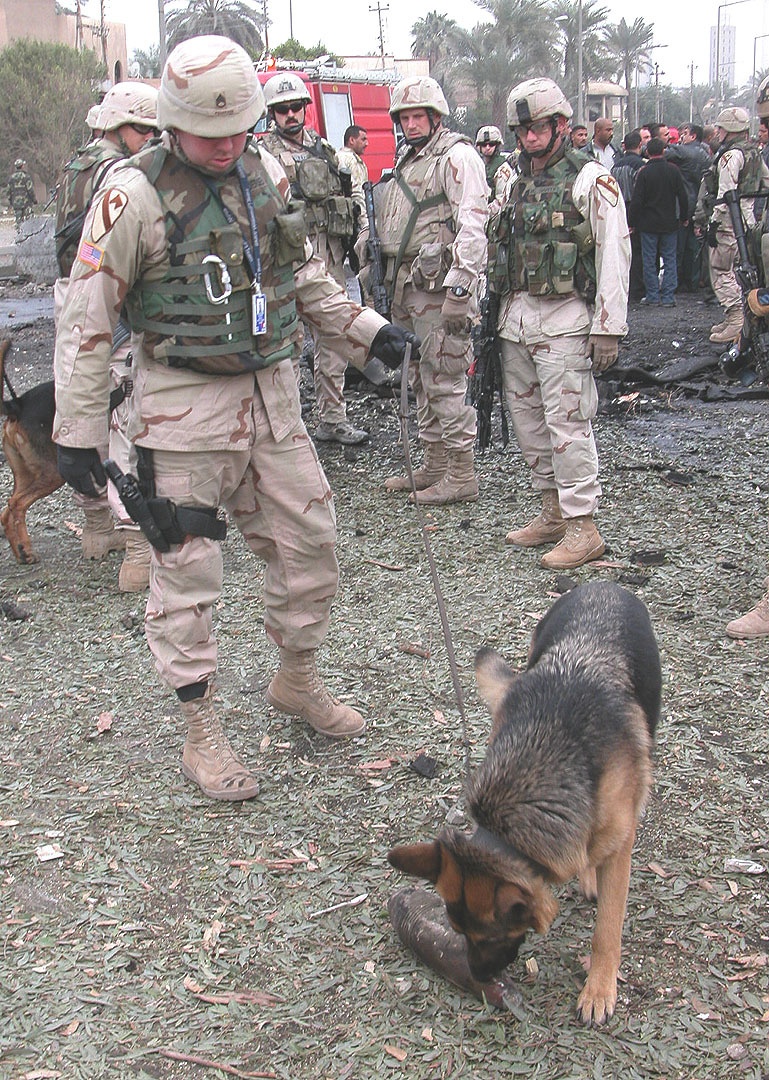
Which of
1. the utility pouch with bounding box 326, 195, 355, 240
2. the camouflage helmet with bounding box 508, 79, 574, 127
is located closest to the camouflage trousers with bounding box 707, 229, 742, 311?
the utility pouch with bounding box 326, 195, 355, 240

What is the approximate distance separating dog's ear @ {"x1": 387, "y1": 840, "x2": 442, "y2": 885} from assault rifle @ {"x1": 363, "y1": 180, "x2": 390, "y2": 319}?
4.78 m

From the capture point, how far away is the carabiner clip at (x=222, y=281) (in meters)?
3.14

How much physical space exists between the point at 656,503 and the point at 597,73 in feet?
207

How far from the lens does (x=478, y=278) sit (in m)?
6.00

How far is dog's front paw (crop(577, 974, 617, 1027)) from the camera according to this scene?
99.0 inches

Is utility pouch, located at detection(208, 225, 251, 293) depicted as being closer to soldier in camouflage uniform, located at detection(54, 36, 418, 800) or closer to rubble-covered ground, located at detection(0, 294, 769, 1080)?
soldier in camouflage uniform, located at detection(54, 36, 418, 800)

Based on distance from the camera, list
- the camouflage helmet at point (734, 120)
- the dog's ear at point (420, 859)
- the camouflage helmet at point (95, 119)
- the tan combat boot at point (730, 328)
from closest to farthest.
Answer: the dog's ear at point (420, 859)
the camouflage helmet at point (95, 119)
the camouflage helmet at point (734, 120)
the tan combat boot at point (730, 328)

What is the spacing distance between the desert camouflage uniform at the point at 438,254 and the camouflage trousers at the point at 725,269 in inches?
220

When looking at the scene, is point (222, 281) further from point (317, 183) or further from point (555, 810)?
point (317, 183)

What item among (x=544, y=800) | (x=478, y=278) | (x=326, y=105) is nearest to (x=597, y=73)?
(x=326, y=105)

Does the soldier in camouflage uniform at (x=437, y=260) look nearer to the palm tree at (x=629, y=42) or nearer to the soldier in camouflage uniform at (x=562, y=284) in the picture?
the soldier in camouflage uniform at (x=562, y=284)

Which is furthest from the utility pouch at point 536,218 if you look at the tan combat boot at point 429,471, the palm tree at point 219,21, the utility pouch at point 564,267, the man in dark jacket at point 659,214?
the palm tree at point 219,21

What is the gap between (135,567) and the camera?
536 cm

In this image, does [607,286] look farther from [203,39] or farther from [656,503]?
[203,39]
